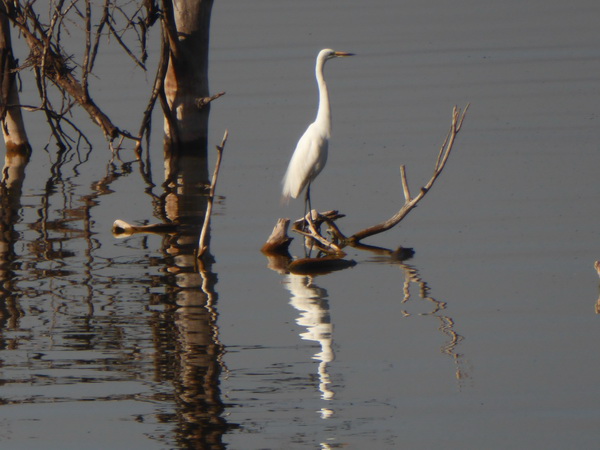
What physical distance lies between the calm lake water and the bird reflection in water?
0.02m

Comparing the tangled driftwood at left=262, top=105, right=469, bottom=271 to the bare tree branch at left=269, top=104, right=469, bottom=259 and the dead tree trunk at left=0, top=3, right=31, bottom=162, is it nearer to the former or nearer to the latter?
the bare tree branch at left=269, top=104, right=469, bottom=259

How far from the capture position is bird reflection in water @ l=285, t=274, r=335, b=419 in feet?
25.4

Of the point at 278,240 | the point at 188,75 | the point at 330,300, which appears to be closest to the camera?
the point at 330,300

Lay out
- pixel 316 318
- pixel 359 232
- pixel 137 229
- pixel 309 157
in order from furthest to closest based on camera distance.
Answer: pixel 137 229, pixel 309 157, pixel 359 232, pixel 316 318

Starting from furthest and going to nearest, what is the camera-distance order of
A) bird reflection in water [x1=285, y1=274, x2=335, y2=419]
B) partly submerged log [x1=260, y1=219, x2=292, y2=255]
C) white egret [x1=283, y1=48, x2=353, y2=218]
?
white egret [x1=283, y1=48, x2=353, y2=218]
partly submerged log [x1=260, y1=219, x2=292, y2=255]
bird reflection in water [x1=285, y1=274, x2=335, y2=419]

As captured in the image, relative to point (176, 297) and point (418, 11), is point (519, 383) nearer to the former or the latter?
point (176, 297)

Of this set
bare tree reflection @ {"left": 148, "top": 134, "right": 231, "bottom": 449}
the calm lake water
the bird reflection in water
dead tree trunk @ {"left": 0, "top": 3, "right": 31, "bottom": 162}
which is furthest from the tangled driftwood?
dead tree trunk @ {"left": 0, "top": 3, "right": 31, "bottom": 162}

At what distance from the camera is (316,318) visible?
9266 millimetres

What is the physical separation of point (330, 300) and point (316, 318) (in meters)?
0.58

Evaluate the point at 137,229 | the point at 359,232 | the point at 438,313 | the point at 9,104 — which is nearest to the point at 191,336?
the point at 438,313

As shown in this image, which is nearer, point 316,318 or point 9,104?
point 316,318

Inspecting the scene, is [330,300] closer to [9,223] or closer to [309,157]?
[309,157]

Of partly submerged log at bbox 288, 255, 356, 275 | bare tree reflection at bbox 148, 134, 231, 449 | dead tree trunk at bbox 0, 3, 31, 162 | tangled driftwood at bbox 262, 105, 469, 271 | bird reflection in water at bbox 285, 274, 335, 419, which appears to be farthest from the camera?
dead tree trunk at bbox 0, 3, 31, 162

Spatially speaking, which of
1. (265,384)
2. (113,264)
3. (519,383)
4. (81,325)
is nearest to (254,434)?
(265,384)
